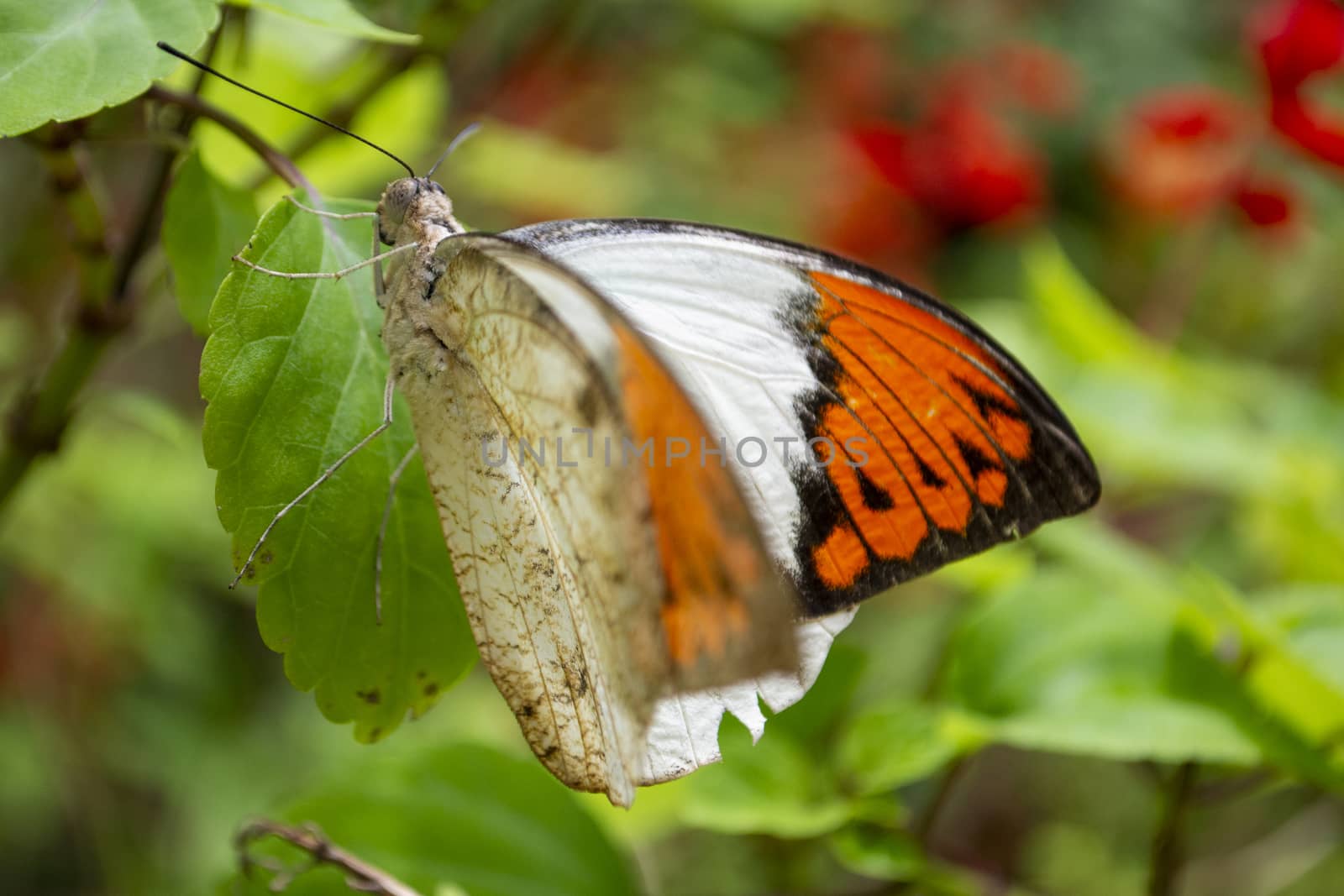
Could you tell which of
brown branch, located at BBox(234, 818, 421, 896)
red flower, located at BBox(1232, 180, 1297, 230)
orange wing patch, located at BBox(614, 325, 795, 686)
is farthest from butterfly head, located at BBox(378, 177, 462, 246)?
red flower, located at BBox(1232, 180, 1297, 230)

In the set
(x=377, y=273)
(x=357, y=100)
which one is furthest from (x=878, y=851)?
(x=357, y=100)

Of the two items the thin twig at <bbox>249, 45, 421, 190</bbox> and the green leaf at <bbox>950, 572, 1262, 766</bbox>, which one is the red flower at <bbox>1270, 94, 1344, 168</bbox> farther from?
the thin twig at <bbox>249, 45, 421, 190</bbox>

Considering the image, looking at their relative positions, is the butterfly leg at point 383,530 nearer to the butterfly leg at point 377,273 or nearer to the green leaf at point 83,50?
the butterfly leg at point 377,273

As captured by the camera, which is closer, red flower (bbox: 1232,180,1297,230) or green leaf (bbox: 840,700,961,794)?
green leaf (bbox: 840,700,961,794)

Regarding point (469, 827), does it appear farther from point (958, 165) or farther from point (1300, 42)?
point (958, 165)

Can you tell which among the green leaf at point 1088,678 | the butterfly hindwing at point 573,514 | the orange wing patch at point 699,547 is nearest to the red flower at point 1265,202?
the green leaf at point 1088,678

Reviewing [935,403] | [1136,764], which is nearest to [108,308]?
[935,403]

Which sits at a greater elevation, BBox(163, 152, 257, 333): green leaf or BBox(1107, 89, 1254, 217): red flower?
BBox(1107, 89, 1254, 217): red flower

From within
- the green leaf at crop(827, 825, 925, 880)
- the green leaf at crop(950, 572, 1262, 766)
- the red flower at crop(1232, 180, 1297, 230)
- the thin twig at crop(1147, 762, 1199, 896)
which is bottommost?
the thin twig at crop(1147, 762, 1199, 896)
